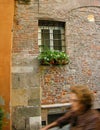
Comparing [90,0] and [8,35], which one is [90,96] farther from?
[90,0]

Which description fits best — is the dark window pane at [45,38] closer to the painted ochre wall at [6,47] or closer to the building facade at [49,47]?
the building facade at [49,47]

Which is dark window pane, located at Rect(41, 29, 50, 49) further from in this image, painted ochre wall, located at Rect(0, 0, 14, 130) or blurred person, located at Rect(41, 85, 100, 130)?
blurred person, located at Rect(41, 85, 100, 130)

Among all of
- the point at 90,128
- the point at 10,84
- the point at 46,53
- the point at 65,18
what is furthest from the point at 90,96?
the point at 65,18

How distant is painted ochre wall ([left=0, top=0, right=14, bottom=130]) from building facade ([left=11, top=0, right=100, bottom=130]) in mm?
387

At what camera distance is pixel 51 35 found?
8.82 m

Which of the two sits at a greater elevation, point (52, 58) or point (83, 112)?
point (52, 58)

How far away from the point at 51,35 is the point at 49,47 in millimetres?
341

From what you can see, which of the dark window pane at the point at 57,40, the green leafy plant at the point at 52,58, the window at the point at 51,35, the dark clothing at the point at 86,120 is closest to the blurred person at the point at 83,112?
the dark clothing at the point at 86,120

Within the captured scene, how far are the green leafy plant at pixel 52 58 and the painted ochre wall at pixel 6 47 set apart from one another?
0.96 meters

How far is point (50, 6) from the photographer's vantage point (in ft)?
28.8

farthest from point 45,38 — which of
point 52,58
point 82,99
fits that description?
point 82,99

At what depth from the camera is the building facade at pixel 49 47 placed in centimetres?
820

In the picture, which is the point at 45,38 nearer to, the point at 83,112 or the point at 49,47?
the point at 49,47

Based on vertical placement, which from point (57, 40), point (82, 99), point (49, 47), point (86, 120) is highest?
point (57, 40)
